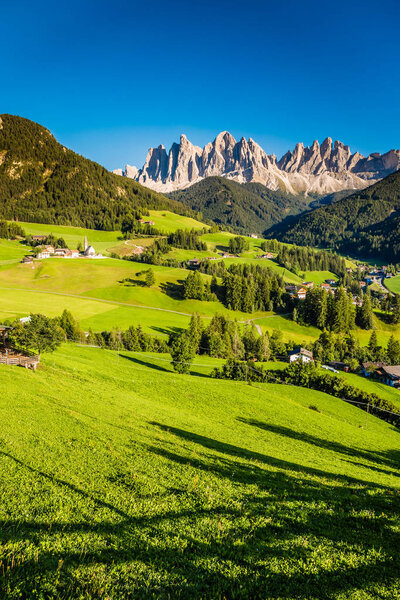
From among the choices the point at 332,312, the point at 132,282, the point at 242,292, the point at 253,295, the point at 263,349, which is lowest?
the point at 263,349

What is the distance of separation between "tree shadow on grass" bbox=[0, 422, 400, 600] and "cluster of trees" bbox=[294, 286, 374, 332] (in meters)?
125

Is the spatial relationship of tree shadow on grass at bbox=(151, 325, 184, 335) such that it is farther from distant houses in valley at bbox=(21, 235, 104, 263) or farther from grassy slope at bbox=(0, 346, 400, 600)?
distant houses in valley at bbox=(21, 235, 104, 263)

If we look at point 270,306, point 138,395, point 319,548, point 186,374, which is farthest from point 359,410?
point 270,306

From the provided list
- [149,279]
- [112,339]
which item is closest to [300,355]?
[112,339]

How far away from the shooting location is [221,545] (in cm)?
1000

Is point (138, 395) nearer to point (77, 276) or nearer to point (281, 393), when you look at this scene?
point (281, 393)

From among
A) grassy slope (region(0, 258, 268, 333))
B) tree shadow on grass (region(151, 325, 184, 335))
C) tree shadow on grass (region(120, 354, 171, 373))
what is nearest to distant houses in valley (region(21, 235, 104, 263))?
grassy slope (region(0, 258, 268, 333))

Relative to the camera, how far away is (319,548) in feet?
33.9

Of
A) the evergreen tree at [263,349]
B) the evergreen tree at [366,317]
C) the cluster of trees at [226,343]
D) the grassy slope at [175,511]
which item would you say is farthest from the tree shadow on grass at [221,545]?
the evergreen tree at [366,317]

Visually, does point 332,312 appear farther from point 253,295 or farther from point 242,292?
point 242,292

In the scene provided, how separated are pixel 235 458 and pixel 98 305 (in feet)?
345

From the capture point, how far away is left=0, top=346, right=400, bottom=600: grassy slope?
8.15 meters

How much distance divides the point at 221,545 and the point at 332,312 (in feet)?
447

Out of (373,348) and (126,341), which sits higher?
(126,341)
